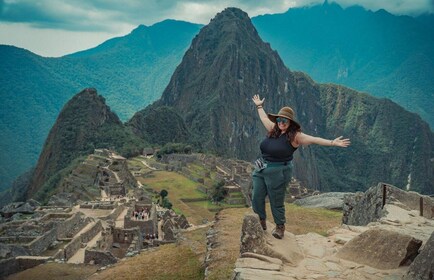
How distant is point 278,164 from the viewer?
7234 mm

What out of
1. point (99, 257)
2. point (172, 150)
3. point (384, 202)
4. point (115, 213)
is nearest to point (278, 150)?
point (384, 202)

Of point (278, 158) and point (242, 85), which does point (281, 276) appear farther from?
point (242, 85)

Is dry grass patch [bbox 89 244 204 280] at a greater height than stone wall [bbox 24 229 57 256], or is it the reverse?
dry grass patch [bbox 89 244 204 280]

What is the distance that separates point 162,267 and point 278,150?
512 centimetres

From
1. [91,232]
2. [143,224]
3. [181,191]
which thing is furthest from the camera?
[181,191]

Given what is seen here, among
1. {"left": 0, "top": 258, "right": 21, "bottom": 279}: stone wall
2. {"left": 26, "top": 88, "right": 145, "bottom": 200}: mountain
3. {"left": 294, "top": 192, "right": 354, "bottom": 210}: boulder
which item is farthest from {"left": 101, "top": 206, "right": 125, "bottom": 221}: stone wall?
A: {"left": 26, "top": 88, "right": 145, "bottom": 200}: mountain

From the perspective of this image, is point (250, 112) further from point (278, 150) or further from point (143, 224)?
point (278, 150)

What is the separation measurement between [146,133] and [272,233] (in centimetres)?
10238

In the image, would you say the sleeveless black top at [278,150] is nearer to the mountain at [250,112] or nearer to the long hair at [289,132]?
the long hair at [289,132]

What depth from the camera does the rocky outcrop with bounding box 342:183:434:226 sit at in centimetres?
920

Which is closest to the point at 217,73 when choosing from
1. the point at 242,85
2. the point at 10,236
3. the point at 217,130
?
the point at 242,85

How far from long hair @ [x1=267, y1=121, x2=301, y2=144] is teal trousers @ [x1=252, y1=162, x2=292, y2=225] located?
0.44m

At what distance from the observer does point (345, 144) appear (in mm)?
6805

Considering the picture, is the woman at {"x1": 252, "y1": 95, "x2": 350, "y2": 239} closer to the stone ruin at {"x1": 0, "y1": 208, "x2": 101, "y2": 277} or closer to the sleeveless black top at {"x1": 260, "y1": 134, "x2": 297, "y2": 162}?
the sleeveless black top at {"x1": 260, "y1": 134, "x2": 297, "y2": 162}
